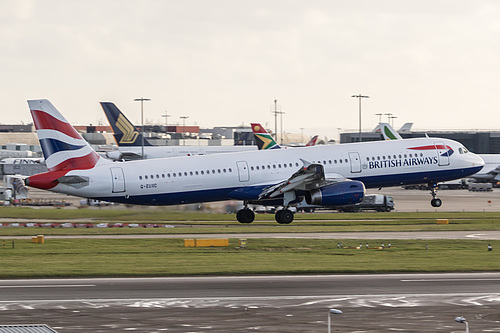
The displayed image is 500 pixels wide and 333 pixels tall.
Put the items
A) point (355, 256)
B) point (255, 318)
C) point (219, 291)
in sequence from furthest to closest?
1. point (355, 256)
2. point (219, 291)
3. point (255, 318)

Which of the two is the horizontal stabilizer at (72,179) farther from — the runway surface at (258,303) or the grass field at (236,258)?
the runway surface at (258,303)

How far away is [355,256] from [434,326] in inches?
674

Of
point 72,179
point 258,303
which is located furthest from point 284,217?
point 258,303

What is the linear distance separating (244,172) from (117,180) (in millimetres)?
8867

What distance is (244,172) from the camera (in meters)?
52.0

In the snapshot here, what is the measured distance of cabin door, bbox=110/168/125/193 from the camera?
160 feet

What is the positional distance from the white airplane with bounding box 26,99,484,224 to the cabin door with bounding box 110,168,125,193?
0.07 meters

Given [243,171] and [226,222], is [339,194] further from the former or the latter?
[226,222]

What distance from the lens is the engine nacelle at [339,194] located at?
51.0 m

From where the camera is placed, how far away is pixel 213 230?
53562 mm

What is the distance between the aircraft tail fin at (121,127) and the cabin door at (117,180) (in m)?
45.4

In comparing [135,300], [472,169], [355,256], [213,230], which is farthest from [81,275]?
[472,169]

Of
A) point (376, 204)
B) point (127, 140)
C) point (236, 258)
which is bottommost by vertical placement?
point (236, 258)

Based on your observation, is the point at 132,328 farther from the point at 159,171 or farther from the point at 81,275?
the point at 159,171
